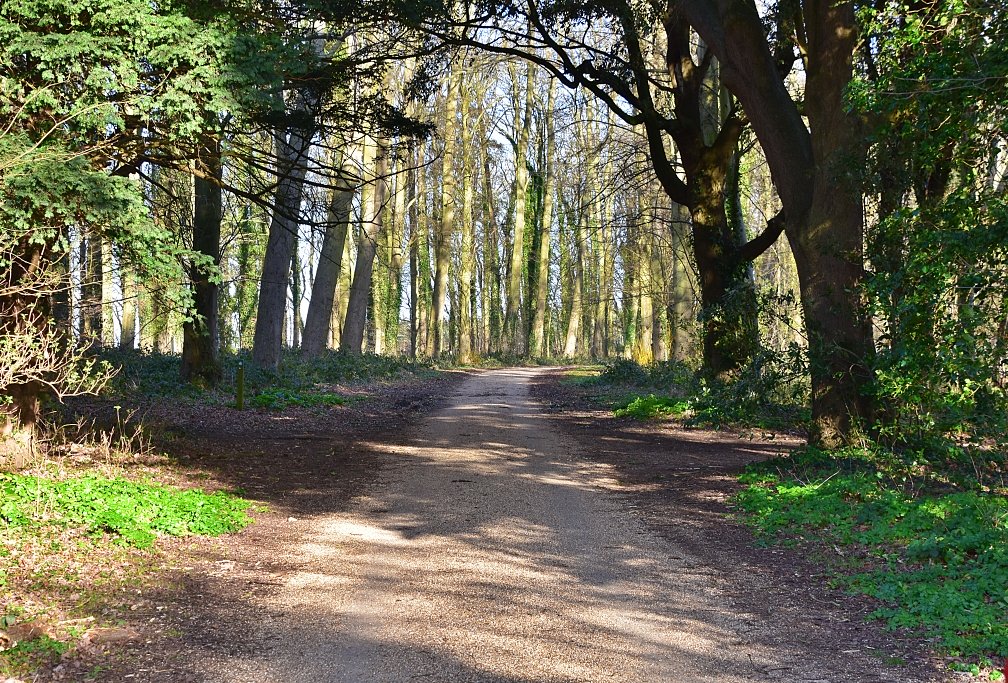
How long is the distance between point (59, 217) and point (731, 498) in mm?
7116

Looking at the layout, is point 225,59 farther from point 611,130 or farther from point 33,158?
point 611,130

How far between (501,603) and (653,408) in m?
11.5

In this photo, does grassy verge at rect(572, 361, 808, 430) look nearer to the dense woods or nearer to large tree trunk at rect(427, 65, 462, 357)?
the dense woods

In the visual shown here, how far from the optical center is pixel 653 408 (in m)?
16.7

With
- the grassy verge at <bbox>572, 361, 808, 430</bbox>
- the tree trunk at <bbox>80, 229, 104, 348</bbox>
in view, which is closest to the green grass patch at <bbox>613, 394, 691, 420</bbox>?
the grassy verge at <bbox>572, 361, 808, 430</bbox>

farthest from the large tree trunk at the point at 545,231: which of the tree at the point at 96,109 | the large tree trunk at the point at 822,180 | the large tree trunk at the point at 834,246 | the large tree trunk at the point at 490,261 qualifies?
the tree at the point at 96,109

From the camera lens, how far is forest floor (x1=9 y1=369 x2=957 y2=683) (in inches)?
180

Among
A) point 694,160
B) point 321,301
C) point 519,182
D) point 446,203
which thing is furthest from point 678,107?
point 519,182

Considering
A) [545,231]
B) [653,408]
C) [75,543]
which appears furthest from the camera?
[545,231]

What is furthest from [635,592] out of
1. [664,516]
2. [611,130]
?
[611,130]

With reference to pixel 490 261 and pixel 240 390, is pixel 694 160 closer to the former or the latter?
pixel 240 390

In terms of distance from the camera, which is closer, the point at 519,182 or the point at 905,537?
the point at 905,537

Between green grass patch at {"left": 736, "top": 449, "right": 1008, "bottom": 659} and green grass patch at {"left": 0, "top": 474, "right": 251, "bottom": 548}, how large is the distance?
5029 millimetres

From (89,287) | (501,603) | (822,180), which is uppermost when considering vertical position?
(822,180)
